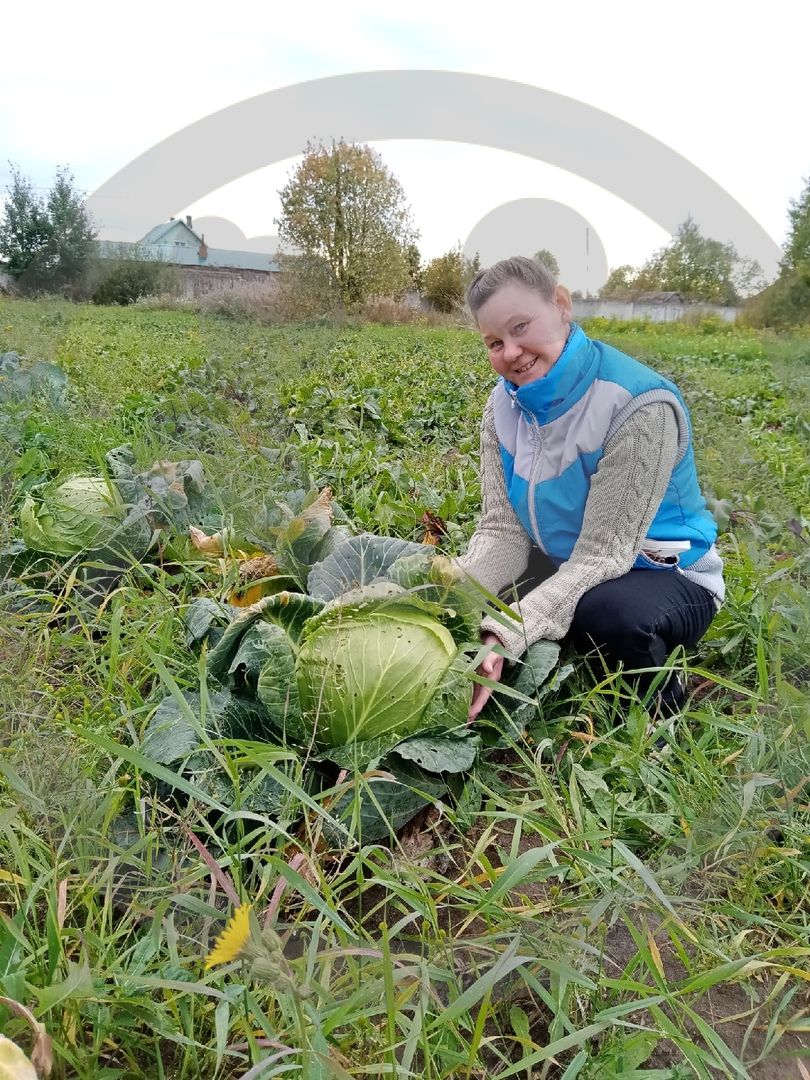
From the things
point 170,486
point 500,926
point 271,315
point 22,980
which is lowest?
point 500,926

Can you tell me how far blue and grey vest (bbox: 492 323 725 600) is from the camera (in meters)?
2.10

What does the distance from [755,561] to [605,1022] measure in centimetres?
195

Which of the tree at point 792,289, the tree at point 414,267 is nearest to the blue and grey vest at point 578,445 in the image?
the tree at point 414,267

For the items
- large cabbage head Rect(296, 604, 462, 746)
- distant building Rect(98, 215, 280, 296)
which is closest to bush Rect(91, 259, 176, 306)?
distant building Rect(98, 215, 280, 296)

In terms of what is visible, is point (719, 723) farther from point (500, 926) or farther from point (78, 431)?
point (78, 431)

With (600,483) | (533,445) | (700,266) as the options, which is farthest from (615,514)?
(700,266)

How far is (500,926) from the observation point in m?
1.40

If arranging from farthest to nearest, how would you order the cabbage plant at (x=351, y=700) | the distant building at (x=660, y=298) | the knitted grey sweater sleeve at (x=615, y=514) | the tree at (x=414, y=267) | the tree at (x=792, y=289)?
the tree at (x=792, y=289) → the distant building at (x=660, y=298) → the tree at (x=414, y=267) → the knitted grey sweater sleeve at (x=615, y=514) → the cabbage plant at (x=351, y=700)

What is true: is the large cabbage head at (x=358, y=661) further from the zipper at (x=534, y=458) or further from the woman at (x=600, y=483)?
the zipper at (x=534, y=458)

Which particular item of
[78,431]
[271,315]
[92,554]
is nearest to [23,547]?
[92,554]

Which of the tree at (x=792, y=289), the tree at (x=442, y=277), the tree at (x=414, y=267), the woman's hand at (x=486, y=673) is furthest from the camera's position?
the tree at (x=792, y=289)

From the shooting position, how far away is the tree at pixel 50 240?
12484 mm

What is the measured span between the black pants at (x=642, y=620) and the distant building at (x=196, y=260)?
7226mm

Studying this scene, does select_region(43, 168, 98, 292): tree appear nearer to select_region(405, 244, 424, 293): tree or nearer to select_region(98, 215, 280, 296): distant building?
select_region(98, 215, 280, 296): distant building
